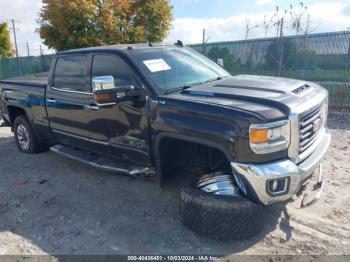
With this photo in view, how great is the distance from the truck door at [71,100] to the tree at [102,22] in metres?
9.63

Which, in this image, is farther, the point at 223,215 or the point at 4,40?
the point at 4,40

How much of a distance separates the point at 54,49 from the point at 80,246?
14651 mm

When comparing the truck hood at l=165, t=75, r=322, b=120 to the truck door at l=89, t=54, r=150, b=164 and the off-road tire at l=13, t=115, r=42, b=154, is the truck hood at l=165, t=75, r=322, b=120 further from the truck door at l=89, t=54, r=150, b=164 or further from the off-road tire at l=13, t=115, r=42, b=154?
the off-road tire at l=13, t=115, r=42, b=154

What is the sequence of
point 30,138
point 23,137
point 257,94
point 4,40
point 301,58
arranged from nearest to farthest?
point 257,94, point 30,138, point 23,137, point 301,58, point 4,40

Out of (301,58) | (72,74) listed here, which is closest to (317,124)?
(72,74)

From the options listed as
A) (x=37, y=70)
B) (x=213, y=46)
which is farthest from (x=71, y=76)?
(x=37, y=70)

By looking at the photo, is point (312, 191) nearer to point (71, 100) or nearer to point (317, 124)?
point (317, 124)

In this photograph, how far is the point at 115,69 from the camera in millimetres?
4090

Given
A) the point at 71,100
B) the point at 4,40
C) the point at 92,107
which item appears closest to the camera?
the point at 92,107

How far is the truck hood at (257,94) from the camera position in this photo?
298 centimetres

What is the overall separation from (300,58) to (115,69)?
6.69 m

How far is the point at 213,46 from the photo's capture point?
10.6 meters

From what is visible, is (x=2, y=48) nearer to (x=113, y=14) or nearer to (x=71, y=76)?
(x=113, y=14)

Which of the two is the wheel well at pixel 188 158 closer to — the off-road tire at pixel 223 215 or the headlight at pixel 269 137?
the off-road tire at pixel 223 215
